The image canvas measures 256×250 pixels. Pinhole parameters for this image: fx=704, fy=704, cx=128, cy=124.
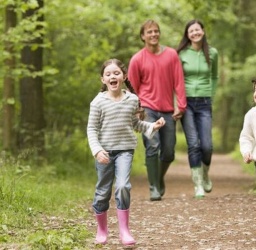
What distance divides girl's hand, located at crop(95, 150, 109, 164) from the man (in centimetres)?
296

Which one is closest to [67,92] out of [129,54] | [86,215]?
[129,54]

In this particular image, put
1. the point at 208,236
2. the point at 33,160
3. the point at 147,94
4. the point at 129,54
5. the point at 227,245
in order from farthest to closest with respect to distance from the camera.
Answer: the point at 129,54
the point at 33,160
the point at 147,94
the point at 208,236
the point at 227,245

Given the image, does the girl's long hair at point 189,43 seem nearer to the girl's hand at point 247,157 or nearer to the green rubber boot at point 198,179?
the green rubber boot at point 198,179

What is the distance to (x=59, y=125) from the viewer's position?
51.4 ft

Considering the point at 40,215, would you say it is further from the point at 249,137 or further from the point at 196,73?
the point at 196,73

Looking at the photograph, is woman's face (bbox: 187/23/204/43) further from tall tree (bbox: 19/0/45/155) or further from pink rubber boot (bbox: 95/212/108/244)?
tall tree (bbox: 19/0/45/155)

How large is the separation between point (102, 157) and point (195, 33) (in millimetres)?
3729

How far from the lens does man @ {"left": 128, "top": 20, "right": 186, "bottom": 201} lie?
8984 millimetres

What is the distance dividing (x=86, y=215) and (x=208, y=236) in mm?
1910

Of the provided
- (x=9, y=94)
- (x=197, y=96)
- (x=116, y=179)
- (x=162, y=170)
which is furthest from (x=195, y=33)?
(x=9, y=94)

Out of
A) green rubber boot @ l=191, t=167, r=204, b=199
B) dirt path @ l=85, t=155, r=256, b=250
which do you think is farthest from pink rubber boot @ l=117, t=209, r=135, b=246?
green rubber boot @ l=191, t=167, r=204, b=199

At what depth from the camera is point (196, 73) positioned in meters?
9.30

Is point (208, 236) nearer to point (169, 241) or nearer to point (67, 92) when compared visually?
point (169, 241)

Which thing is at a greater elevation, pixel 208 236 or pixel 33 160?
pixel 208 236
